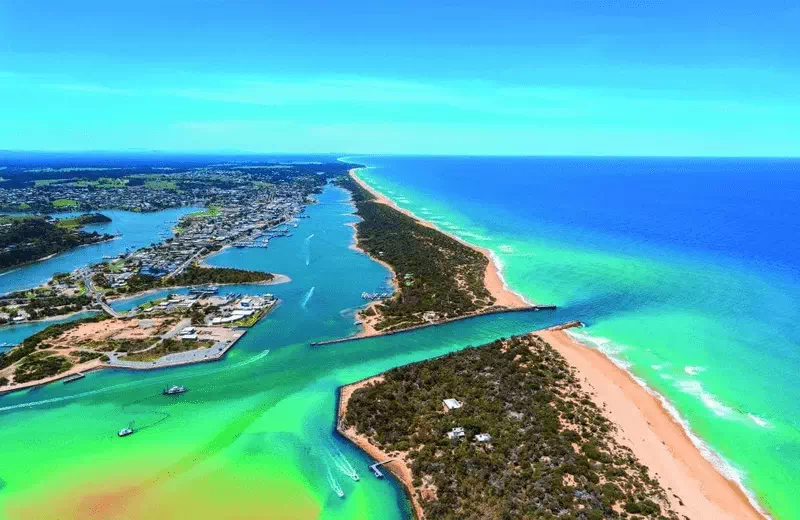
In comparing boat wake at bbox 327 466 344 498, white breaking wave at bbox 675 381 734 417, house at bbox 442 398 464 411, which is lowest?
boat wake at bbox 327 466 344 498

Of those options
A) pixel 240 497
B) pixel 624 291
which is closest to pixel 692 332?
pixel 624 291

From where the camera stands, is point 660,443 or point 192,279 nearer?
point 660,443

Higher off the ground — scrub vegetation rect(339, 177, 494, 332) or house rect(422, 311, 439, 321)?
scrub vegetation rect(339, 177, 494, 332)

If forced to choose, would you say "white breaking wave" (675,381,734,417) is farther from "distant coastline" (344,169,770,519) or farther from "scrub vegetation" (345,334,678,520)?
"scrub vegetation" (345,334,678,520)

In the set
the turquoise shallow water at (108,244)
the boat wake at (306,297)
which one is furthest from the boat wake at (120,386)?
the turquoise shallow water at (108,244)

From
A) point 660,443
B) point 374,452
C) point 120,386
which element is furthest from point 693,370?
point 120,386

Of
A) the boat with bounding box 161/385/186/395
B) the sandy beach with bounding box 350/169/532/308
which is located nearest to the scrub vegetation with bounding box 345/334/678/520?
the boat with bounding box 161/385/186/395

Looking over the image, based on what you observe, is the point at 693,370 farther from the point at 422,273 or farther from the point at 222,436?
the point at 222,436
